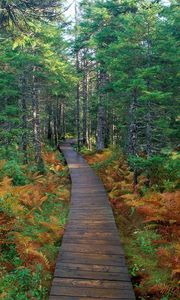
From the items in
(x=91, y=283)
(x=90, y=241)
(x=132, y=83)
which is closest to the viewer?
(x=91, y=283)

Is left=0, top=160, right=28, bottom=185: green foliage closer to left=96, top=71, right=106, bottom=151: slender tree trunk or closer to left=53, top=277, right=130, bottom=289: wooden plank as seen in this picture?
left=53, top=277, right=130, bottom=289: wooden plank

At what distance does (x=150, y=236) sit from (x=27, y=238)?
412 cm

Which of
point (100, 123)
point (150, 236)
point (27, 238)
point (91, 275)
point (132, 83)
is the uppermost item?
point (132, 83)

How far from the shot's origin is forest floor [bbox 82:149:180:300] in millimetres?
7492

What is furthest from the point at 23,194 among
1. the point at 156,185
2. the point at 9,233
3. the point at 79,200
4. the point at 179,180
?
the point at 179,180

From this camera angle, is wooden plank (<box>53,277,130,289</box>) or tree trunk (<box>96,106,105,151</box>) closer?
wooden plank (<box>53,277,130,289</box>)

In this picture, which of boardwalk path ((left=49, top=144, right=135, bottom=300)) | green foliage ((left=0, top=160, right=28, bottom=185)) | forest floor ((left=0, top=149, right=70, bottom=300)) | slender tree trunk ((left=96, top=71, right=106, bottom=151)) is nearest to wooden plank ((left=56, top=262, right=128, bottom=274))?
boardwalk path ((left=49, top=144, right=135, bottom=300))

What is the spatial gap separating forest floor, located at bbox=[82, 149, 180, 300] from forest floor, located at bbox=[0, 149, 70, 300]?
2.34m

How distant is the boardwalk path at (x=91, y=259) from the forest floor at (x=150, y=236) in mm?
534

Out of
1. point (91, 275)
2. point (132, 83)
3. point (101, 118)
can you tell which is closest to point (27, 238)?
point (91, 275)

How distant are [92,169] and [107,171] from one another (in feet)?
8.78

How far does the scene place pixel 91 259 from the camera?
27.2 feet

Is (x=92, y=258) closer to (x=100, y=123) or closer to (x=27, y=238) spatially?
(x=27, y=238)

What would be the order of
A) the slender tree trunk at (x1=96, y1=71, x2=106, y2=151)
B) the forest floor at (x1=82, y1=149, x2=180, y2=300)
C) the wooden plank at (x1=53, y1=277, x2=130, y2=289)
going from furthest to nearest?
the slender tree trunk at (x1=96, y1=71, x2=106, y2=151) < the forest floor at (x1=82, y1=149, x2=180, y2=300) < the wooden plank at (x1=53, y1=277, x2=130, y2=289)
